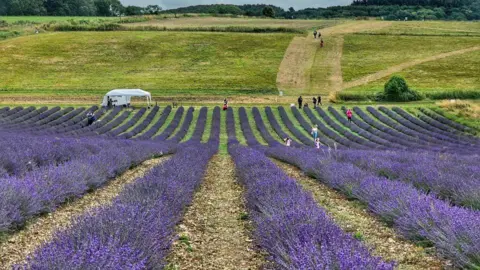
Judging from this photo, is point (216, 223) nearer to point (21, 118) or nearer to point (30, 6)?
point (21, 118)

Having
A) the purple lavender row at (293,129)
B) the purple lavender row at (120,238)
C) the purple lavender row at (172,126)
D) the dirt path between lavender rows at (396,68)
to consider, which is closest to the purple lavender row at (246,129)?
the purple lavender row at (293,129)

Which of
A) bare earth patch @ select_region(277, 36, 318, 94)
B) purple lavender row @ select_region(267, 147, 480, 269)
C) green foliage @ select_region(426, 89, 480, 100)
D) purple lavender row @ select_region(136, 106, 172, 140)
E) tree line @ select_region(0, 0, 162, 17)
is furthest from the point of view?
tree line @ select_region(0, 0, 162, 17)

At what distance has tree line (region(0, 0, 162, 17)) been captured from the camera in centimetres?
10175

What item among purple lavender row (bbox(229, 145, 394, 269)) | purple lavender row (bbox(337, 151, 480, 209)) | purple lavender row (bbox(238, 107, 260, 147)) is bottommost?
purple lavender row (bbox(238, 107, 260, 147))

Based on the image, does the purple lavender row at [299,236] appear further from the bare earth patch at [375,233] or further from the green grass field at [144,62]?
the green grass field at [144,62]

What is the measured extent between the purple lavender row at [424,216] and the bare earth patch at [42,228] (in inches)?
137

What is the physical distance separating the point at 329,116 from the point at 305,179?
65.2ft

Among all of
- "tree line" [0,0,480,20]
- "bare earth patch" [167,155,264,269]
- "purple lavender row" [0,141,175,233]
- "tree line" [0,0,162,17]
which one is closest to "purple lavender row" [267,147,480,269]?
"bare earth patch" [167,155,264,269]

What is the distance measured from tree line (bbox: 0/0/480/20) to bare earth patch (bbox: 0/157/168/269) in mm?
86382

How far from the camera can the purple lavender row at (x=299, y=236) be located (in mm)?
3139

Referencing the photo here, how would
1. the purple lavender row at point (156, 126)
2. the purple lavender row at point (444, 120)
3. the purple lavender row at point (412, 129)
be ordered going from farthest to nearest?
the purple lavender row at point (444, 120) < the purple lavender row at point (156, 126) < the purple lavender row at point (412, 129)

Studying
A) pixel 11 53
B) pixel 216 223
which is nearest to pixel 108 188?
pixel 216 223

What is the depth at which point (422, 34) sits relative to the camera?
6134 cm

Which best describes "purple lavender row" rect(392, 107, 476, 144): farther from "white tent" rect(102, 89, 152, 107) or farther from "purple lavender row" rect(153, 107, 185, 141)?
"white tent" rect(102, 89, 152, 107)
